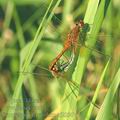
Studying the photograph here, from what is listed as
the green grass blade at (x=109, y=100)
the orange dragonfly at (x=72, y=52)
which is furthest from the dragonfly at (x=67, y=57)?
the green grass blade at (x=109, y=100)

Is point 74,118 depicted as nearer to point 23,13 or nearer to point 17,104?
point 17,104

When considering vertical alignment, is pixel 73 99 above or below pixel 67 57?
below

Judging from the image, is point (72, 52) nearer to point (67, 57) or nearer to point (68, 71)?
point (67, 57)

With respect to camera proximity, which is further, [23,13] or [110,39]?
[23,13]

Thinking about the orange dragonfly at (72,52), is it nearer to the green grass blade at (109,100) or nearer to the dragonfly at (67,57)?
the dragonfly at (67,57)

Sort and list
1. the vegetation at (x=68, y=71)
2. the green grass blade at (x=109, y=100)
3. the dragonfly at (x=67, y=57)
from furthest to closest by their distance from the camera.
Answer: the dragonfly at (x=67, y=57), the vegetation at (x=68, y=71), the green grass blade at (x=109, y=100)

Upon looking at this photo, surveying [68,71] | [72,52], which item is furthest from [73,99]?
[72,52]

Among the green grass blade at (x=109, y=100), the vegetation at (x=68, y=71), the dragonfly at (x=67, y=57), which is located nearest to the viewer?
the green grass blade at (x=109, y=100)

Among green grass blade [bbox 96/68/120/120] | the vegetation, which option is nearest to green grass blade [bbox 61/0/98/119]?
the vegetation

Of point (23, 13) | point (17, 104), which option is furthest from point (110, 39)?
point (23, 13)

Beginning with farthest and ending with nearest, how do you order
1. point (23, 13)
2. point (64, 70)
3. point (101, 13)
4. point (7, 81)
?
point (23, 13)
point (7, 81)
point (64, 70)
point (101, 13)

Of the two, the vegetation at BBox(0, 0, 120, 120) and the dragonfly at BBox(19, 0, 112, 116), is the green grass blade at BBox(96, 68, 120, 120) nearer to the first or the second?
the vegetation at BBox(0, 0, 120, 120)
